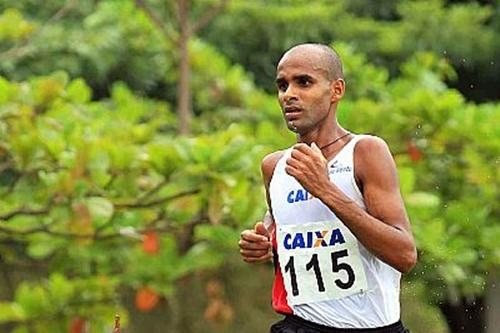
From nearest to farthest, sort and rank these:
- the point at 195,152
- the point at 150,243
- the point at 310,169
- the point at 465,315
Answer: the point at 310,169, the point at 195,152, the point at 150,243, the point at 465,315

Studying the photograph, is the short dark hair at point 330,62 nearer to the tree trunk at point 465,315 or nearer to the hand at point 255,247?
the hand at point 255,247

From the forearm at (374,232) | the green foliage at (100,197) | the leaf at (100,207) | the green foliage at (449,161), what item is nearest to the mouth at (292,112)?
the forearm at (374,232)

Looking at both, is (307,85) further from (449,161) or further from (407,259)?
(449,161)

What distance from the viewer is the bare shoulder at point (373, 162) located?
3.93 metres

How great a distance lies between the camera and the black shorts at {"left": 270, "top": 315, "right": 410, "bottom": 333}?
13.3 feet

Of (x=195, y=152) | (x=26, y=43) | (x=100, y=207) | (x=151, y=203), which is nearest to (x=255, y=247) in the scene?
(x=195, y=152)

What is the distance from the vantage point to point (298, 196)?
4.08 m

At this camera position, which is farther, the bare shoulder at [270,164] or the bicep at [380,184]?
the bare shoulder at [270,164]

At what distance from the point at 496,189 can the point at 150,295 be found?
80.5 inches

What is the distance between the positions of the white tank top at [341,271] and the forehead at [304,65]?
0.21 m

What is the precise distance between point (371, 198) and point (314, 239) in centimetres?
20

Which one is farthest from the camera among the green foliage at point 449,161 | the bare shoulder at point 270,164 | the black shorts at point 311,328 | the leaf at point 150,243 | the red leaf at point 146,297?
the green foliage at point 449,161

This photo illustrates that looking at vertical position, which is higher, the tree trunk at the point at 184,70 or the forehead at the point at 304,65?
the tree trunk at the point at 184,70

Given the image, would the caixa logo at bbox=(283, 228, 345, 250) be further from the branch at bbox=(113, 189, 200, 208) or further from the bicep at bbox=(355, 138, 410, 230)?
the branch at bbox=(113, 189, 200, 208)
